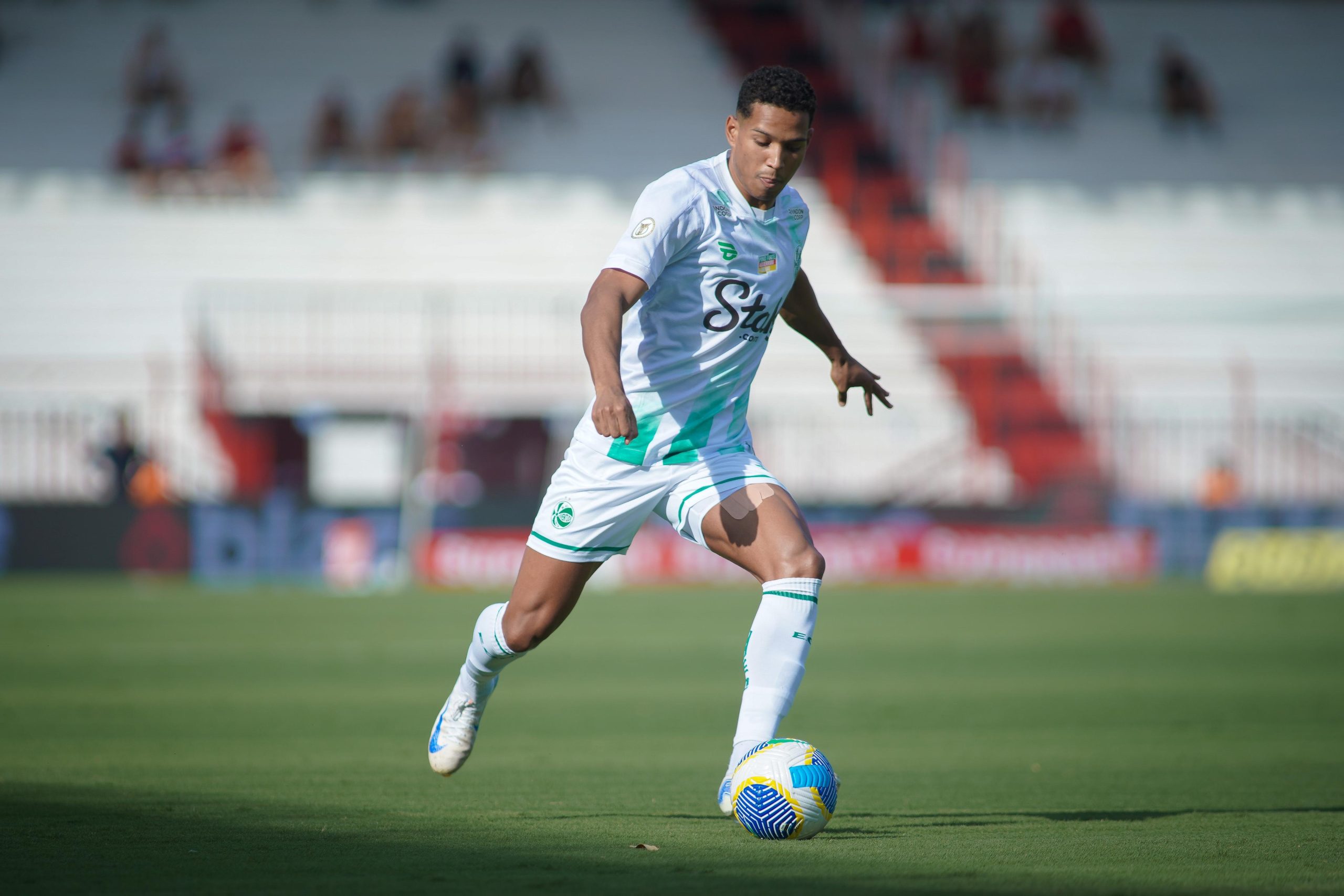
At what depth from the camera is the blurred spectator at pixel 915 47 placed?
28234 millimetres

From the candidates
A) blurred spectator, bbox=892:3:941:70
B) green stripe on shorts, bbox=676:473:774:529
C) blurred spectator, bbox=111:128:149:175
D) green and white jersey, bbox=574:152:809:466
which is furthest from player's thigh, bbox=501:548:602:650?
blurred spectator, bbox=892:3:941:70

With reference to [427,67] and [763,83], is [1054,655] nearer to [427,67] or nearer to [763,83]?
[763,83]

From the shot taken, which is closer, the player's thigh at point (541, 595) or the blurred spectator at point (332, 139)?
the player's thigh at point (541, 595)

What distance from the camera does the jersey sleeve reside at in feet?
16.4

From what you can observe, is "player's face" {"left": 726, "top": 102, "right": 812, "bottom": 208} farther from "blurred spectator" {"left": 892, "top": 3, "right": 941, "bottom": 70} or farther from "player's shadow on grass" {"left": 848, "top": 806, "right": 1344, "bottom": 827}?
"blurred spectator" {"left": 892, "top": 3, "right": 941, "bottom": 70}

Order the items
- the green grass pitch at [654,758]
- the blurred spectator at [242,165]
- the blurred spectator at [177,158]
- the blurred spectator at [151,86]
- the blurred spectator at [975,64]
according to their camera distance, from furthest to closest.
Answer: the blurred spectator at [975,64]
the blurred spectator at [151,86]
the blurred spectator at [177,158]
the blurred spectator at [242,165]
the green grass pitch at [654,758]

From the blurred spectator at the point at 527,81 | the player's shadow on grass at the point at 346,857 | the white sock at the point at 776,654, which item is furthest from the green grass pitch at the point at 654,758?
the blurred spectator at the point at 527,81

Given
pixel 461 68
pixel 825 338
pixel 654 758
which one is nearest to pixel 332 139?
pixel 461 68

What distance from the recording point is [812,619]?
5.12 metres

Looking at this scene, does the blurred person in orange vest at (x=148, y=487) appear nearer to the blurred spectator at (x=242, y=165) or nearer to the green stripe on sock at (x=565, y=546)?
the blurred spectator at (x=242, y=165)

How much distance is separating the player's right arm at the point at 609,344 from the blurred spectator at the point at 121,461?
1631cm

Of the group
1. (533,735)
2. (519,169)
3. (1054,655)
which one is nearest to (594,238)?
(519,169)

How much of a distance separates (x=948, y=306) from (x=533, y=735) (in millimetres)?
15851

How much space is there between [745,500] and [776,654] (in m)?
0.53
